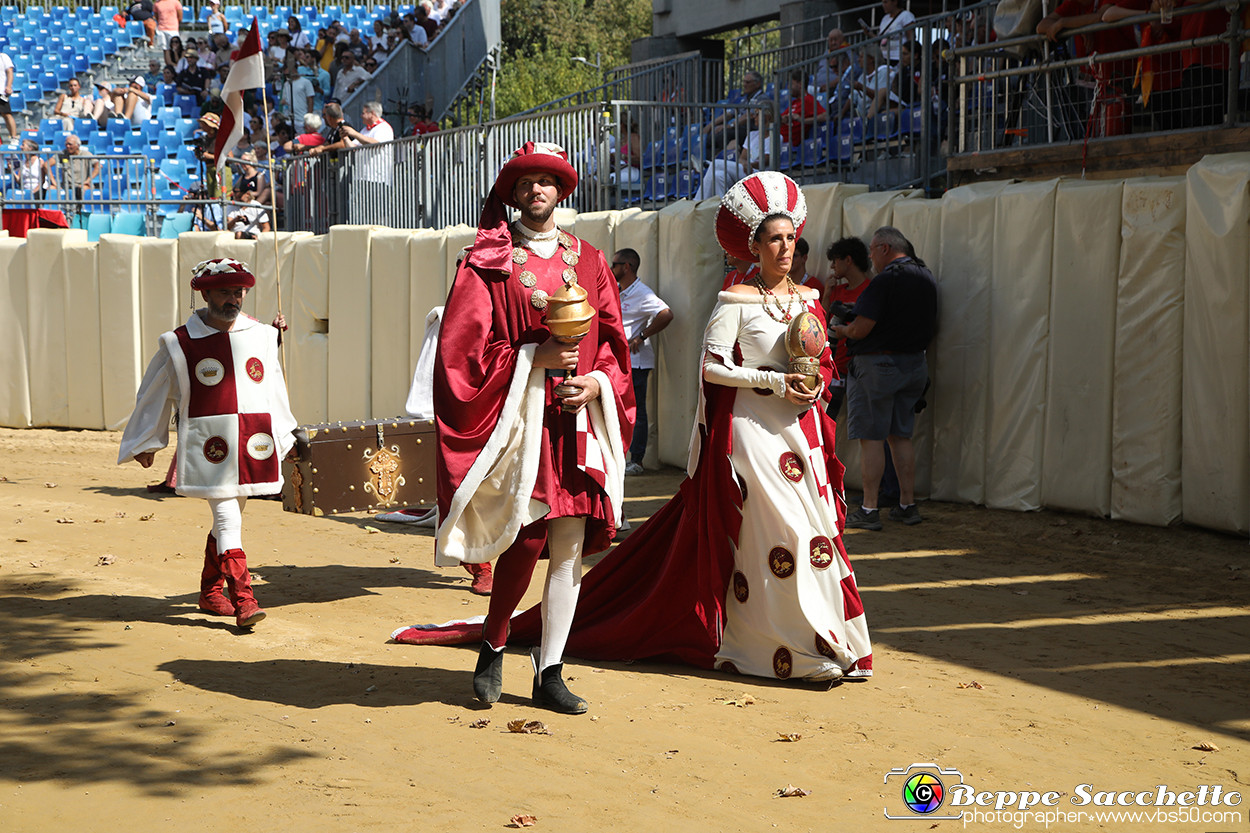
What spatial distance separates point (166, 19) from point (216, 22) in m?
1.30

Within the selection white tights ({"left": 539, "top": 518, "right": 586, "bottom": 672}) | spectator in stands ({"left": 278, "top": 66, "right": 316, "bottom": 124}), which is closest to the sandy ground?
white tights ({"left": 539, "top": 518, "right": 586, "bottom": 672})

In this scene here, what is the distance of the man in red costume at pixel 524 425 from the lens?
15.0 ft

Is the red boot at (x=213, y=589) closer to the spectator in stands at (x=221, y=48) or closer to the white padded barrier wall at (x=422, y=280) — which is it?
the white padded barrier wall at (x=422, y=280)

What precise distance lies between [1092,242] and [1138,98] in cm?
151

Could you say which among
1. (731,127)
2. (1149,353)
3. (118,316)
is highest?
(731,127)

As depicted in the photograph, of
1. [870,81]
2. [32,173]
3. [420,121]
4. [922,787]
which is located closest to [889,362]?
[870,81]

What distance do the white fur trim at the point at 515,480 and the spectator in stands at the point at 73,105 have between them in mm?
20520

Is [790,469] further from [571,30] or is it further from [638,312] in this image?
[571,30]

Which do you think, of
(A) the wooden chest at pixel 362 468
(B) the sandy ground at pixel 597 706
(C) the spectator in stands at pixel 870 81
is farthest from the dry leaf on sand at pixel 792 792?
(C) the spectator in stands at pixel 870 81

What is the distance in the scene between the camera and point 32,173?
17016 mm

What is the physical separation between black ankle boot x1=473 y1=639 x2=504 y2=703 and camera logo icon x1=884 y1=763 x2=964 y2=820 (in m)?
1.58

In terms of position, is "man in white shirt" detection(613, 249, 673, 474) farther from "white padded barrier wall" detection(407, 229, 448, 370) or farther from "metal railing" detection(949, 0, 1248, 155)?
"metal railing" detection(949, 0, 1248, 155)

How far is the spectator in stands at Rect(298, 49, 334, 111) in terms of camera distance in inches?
893

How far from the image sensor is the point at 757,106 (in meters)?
11.8
